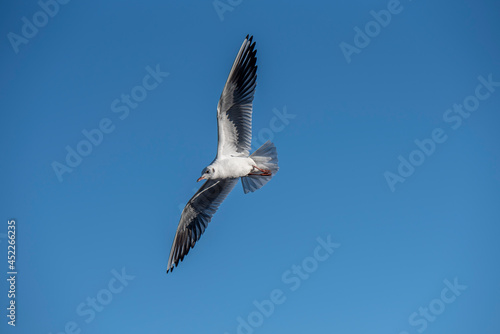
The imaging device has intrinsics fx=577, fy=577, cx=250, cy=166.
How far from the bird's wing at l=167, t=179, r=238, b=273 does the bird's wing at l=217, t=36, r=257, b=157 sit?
810 millimetres

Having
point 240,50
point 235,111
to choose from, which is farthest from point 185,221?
point 240,50

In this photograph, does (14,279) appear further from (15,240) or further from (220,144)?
(220,144)

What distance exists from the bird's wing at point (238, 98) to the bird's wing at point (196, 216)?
81cm

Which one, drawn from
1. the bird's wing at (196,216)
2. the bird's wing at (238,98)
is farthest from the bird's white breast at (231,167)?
the bird's wing at (196,216)

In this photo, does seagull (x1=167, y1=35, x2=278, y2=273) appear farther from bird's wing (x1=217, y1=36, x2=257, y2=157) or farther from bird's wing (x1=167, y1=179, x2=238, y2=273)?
bird's wing (x1=167, y1=179, x2=238, y2=273)

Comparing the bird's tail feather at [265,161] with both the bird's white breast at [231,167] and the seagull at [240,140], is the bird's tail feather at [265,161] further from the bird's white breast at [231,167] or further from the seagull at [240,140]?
the bird's white breast at [231,167]

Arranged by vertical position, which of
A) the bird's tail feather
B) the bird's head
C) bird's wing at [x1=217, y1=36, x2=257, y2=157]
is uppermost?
bird's wing at [x1=217, y1=36, x2=257, y2=157]

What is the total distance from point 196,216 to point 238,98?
1869 mm

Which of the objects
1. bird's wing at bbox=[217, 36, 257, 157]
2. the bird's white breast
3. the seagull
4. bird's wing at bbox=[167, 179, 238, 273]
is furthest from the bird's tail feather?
bird's wing at bbox=[167, 179, 238, 273]

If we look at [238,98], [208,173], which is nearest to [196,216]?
[208,173]

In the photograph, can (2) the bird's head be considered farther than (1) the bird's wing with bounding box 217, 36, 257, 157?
No

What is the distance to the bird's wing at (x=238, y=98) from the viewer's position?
7160mm

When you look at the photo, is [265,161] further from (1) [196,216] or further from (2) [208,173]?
(1) [196,216]

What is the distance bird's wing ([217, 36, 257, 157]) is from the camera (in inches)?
282
